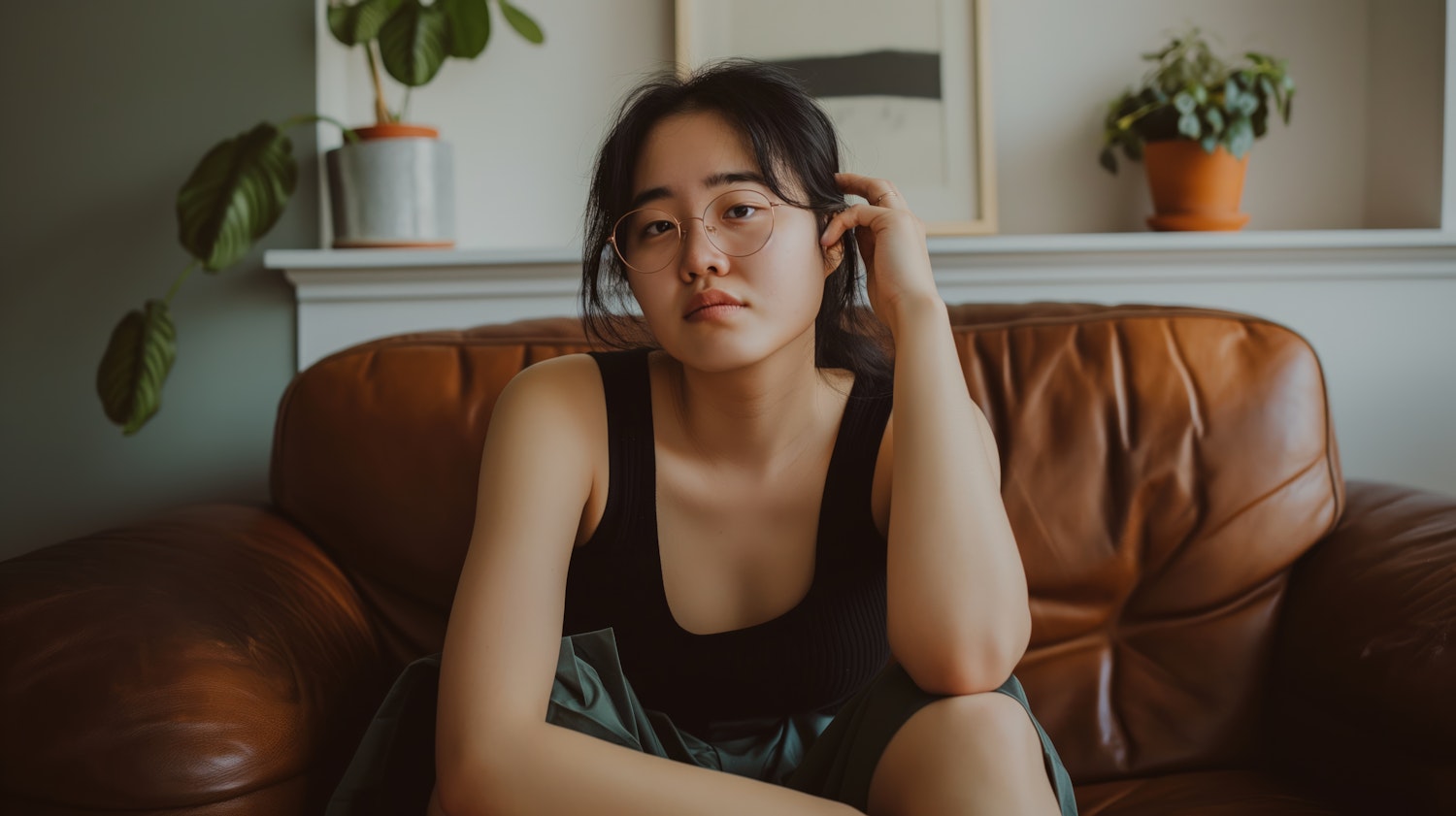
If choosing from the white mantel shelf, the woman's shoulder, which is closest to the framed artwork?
the white mantel shelf

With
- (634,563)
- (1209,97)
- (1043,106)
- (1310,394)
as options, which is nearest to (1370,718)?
(1310,394)

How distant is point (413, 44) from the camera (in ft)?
5.83

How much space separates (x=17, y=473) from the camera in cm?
200

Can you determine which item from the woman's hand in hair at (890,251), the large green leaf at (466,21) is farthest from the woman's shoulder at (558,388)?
the large green leaf at (466,21)

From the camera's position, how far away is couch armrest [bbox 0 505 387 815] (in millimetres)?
973

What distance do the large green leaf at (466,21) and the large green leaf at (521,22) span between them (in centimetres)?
11

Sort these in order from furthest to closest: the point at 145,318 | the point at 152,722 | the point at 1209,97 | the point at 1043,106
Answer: the point at 1043,106, the point at 1209,97, the point at 145,318, the point at 152,722

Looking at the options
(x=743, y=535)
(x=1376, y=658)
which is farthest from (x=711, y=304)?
(x=1376, y=658)

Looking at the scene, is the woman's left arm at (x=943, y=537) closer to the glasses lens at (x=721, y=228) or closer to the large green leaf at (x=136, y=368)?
the glasses lens at (x=721, y=228)

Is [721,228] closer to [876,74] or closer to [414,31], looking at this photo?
[414,31]

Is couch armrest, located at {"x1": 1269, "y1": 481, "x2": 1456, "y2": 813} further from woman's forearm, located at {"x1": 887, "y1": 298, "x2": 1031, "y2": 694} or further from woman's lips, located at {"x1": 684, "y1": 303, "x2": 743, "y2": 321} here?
woman's lips, located at {"x1": 684, "y1": 303, "x2": 743, "y2": 321}

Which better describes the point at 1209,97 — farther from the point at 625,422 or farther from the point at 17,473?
the point at 17,473

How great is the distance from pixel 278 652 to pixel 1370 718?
4.05ft

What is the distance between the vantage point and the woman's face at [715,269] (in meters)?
1.09
